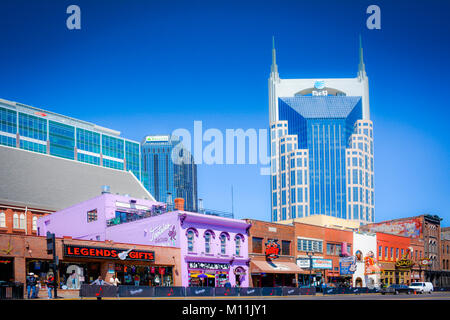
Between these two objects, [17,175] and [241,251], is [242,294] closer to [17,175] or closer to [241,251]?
[241,251]

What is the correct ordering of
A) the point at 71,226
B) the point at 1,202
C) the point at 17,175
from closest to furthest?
1. the point at 71,226
2. the point at 1,202
3. the point at 17,175

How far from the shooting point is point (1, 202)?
208 ft

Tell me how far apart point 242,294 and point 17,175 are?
41.8 metres

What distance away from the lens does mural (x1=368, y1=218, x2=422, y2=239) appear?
86438mm

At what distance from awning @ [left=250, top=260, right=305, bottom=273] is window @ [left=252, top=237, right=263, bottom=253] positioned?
1279mm

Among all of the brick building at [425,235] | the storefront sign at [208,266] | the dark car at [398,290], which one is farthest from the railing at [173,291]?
the brick building at [425,235]

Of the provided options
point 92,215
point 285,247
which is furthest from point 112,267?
point 285,247

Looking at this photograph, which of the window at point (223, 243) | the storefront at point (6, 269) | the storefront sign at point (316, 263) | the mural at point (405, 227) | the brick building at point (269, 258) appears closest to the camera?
the storefront at point (6, 269)

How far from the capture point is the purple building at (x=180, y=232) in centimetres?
4766

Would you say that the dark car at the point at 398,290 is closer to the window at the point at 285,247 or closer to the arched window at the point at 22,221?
the window at the point at 285,247

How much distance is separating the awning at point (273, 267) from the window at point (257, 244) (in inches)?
50.4

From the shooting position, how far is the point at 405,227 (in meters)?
87.7

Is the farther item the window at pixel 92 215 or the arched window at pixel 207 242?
the window at pixel 92 215
